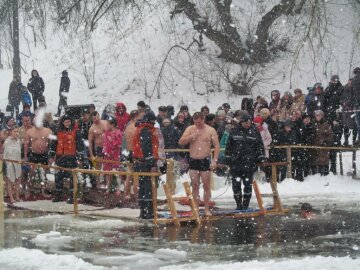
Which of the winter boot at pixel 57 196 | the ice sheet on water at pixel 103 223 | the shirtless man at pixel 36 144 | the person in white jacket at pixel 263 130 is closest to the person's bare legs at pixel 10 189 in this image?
the shirtless man at pixel 36 144

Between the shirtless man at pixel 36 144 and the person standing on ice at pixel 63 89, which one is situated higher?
the person standing on ice at pixel 63 89

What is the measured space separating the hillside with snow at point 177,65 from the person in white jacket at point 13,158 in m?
11.5

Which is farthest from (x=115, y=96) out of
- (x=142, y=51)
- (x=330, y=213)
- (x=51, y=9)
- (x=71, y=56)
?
(x=330, y=213)

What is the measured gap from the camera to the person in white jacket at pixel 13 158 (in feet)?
54.8

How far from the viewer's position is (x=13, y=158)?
1678 centimetres

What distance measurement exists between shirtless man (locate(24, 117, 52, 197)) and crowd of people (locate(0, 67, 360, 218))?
0.02m

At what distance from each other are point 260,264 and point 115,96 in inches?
922

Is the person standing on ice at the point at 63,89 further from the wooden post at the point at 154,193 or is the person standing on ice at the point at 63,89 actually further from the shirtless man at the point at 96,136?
the wooden post at the point at 154,193

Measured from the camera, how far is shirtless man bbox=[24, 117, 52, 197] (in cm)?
1697

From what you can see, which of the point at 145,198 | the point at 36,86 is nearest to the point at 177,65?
the point at 36,86

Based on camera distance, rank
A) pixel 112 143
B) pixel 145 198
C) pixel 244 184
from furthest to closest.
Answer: pixel 112 143 < pixel 244 184 < pixel 145 198

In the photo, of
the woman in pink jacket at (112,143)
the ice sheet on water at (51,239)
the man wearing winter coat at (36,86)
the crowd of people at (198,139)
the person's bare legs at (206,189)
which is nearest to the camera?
the ice sheet on water at (51,239)

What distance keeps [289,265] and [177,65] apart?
77.5 feet

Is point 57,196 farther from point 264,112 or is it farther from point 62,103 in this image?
point 62,103
